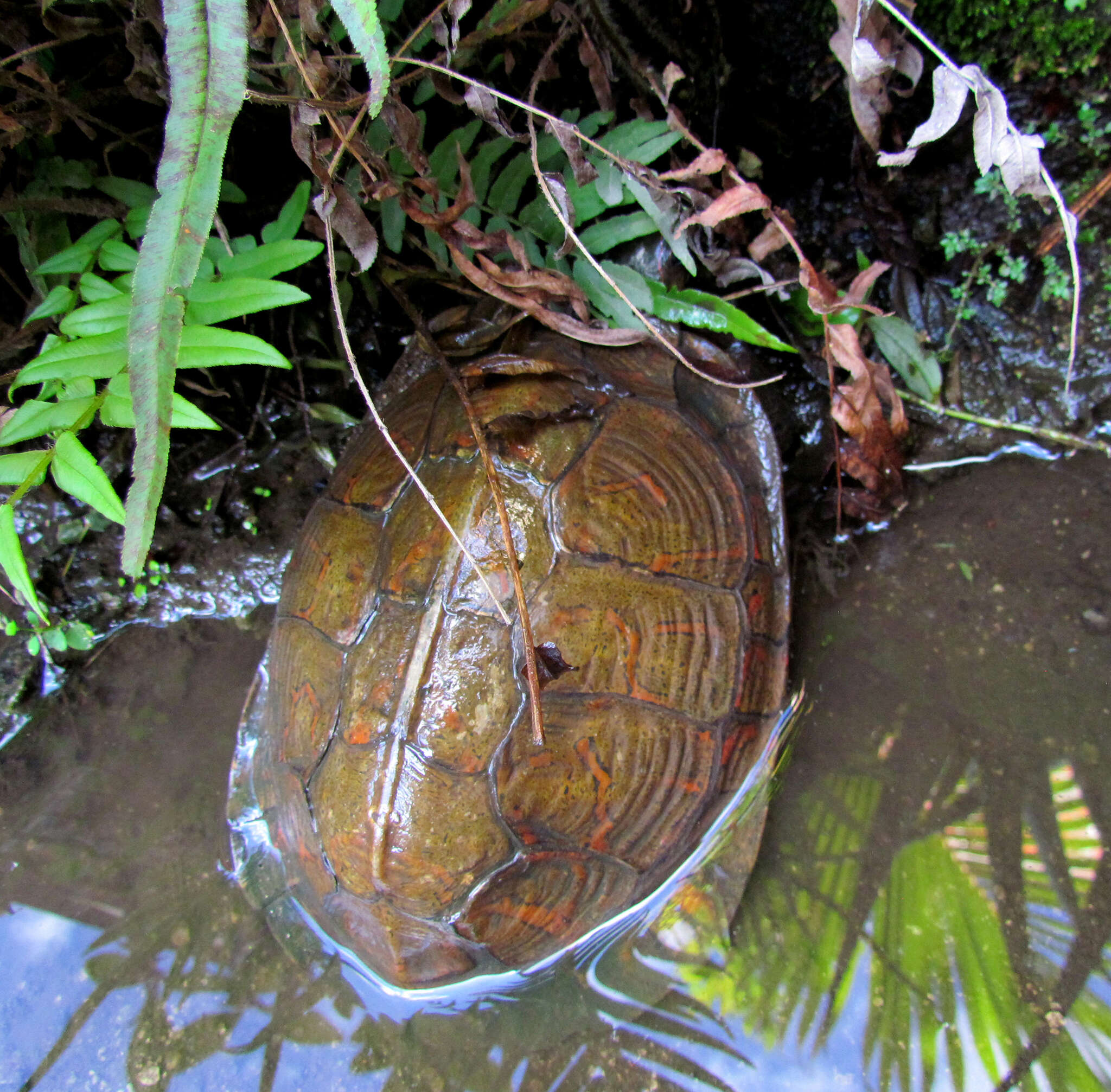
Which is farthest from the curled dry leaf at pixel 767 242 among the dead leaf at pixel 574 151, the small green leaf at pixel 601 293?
the dead leaf at pixel 574 151

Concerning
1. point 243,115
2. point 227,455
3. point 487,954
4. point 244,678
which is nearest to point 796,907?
point 487,954

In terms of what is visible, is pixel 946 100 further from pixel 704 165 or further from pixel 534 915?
pixel 534 915

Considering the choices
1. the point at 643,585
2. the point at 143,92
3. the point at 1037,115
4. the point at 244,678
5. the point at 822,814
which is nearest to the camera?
the point at 143,92

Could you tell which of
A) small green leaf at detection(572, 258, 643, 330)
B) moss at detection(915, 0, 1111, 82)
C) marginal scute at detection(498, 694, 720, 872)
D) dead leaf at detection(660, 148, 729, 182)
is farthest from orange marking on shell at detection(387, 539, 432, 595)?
moss at detection(915, 0, 1111, 82)

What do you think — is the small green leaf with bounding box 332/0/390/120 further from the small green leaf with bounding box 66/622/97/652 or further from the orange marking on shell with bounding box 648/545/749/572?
the small green leaf with bounding box 66/622/97/652

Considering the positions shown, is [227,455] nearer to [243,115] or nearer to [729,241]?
[243,115]

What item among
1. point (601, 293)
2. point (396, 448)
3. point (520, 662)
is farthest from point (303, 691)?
point (601, 293)
